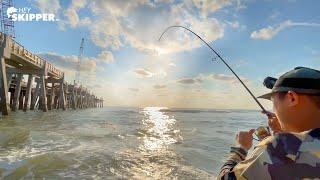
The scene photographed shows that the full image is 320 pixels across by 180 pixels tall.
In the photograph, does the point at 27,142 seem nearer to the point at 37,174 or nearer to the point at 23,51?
the point at 37,174

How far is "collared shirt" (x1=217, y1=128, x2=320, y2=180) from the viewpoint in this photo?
1740 millimetres

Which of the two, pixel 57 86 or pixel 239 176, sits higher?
pixel 57 86

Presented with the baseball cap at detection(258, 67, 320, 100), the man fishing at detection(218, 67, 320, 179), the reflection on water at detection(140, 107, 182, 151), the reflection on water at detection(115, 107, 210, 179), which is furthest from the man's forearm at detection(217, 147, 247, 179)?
the reflection on water at detection(140, 107, 182, 151)

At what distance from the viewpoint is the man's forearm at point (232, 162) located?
191 centimetres

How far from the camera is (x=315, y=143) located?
1757 millimetres

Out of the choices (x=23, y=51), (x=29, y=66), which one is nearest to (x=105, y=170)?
(x=23, y=51)

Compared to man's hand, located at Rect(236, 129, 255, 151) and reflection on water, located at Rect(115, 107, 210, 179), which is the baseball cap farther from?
reflection on water, located at Rect(115, 107, 210, 179)

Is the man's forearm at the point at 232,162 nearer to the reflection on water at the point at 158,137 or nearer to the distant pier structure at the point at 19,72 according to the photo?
the reflection on water at the point at 158,137

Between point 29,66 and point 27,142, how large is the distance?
2980 centimetres

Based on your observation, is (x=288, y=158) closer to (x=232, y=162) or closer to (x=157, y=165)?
(x=232, y=162)

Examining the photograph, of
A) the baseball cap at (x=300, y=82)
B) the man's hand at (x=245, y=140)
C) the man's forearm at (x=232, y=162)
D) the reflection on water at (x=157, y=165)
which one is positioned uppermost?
the baseball cap at (x=300, y=82)

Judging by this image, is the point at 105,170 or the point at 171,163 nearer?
the point at 105,170

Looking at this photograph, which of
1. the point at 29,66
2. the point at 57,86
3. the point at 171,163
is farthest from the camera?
the point at 57,86

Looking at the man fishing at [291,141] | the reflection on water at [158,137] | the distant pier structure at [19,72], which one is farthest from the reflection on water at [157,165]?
the distant pier structure at [19,72]
